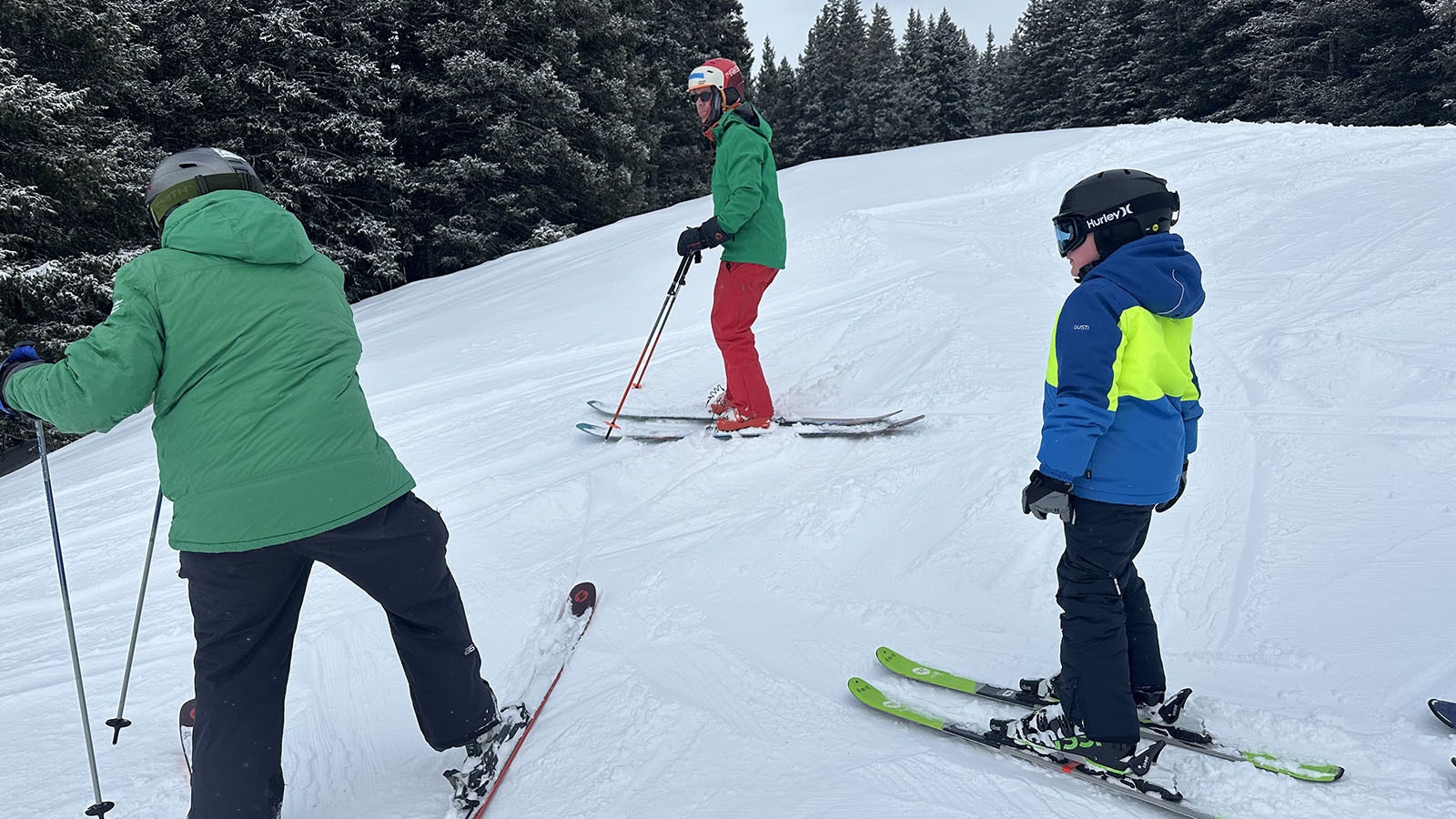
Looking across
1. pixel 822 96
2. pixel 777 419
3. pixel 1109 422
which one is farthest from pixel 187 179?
pixel 822 96

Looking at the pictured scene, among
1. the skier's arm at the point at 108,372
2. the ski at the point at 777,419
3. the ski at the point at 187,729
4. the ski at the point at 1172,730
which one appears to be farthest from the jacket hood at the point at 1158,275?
the ski at the point at 187,729

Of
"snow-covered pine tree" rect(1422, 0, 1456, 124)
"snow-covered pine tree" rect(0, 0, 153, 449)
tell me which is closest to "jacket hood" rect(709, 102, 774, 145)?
"snow-covered pine tree" rect(0, 0, 153, 449)

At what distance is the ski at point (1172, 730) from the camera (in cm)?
233

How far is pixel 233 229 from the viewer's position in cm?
214

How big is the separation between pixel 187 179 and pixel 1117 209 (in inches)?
98.5

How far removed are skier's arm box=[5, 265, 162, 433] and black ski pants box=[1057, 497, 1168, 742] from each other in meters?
2.43

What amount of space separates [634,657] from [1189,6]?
34644 mm

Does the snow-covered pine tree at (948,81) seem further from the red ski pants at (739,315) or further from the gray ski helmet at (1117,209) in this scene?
the gray ski helmet at (1117,209)

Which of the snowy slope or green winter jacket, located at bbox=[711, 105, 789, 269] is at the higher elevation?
green winter jacket, located at bbox=[711, 105, 789, 269]

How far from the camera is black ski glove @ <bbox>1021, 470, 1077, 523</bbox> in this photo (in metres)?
2.30

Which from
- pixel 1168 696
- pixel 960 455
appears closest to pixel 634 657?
pixel 1168 696

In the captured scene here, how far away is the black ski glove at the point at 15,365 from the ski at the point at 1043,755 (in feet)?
8.30

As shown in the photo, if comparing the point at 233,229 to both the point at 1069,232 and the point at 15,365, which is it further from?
the point at 1069,232

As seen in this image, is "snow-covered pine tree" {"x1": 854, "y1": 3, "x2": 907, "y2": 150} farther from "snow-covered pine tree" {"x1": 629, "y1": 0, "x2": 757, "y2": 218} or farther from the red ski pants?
the red ski pants
